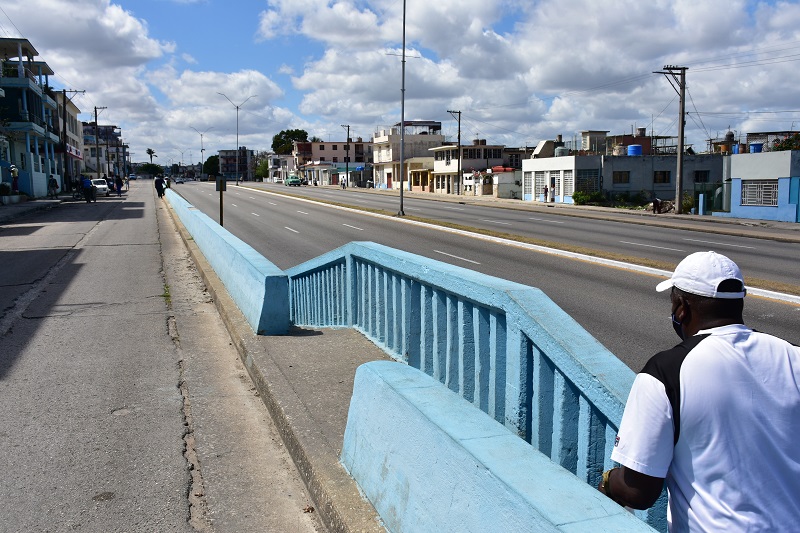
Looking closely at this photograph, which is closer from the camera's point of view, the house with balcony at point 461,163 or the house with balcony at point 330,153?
the house with balcony at point 461,163

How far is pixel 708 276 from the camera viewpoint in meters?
2.56

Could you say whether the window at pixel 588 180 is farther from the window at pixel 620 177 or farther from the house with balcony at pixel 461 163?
the house with balcony at pixel 461 163

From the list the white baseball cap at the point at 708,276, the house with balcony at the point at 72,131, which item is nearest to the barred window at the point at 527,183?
the house with balcony at the point at 72,131

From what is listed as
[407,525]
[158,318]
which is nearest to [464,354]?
[407,525]

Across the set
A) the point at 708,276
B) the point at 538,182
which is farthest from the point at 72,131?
the point at 708,276

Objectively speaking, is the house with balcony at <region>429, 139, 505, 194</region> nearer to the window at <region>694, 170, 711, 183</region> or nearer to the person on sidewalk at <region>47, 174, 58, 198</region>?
the window at <region>694, 170, 711, 183</region>

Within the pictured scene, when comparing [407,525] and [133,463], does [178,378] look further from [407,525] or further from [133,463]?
[407,525]

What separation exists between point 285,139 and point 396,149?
79.6 m

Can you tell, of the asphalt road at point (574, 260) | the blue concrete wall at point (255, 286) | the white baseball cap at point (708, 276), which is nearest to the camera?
the white baseball cap at point (708, 276)

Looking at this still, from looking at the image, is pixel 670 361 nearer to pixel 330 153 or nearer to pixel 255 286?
pixel 255 286

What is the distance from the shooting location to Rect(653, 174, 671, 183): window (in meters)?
59.0

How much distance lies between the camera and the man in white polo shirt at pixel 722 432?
240 cm

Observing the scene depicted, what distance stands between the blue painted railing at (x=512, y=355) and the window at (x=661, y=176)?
5598 centimetres

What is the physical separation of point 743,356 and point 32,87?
201 ft
